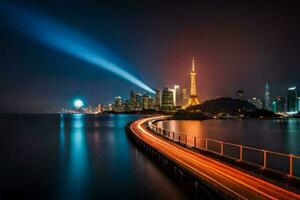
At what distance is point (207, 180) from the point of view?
16375 mm

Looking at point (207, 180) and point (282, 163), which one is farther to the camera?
point (282, 163)

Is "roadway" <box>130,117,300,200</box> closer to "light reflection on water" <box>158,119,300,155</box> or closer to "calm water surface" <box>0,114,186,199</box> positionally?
"calm water surface" <box>0,114,186,199</box>

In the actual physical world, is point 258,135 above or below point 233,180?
below

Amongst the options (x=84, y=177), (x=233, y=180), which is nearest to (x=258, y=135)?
(x=84, y=177)

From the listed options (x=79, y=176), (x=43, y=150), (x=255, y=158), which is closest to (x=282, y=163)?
(x=255, y=158)

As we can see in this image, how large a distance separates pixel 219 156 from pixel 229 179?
673 centimetres

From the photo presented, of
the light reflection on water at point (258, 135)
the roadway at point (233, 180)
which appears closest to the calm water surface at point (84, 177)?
the roadway at point (233, 180)

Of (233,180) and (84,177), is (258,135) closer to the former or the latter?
(84,177)

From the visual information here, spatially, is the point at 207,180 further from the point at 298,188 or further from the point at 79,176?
the point at 79,176

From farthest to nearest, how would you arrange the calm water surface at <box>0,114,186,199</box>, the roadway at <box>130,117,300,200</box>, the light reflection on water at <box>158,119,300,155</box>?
the light reflection on water at <box>158,119,300,155</box>, the calm water surface at <box>0,114,186,199</box>, the roadway at <box>130,117,300,200</box>

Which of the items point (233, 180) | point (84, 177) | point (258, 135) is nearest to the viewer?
point (233, 180)

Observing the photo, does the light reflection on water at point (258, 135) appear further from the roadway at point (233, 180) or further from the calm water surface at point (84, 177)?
the roadway at point (233, 180)

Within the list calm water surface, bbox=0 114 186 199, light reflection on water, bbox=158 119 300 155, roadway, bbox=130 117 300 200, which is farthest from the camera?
light reflection on water, bbox=158 119 300 155

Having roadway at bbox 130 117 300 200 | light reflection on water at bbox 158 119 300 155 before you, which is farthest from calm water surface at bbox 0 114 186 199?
light reflection on water at bbox 158 119 300 155
